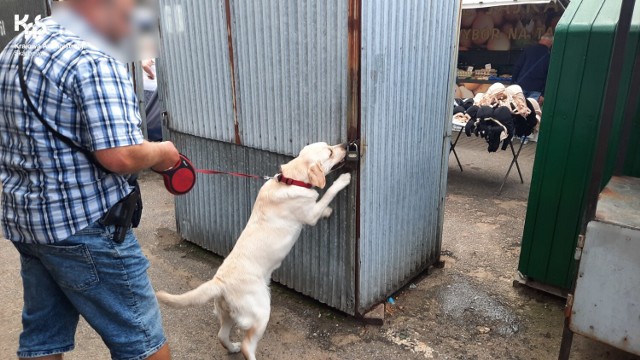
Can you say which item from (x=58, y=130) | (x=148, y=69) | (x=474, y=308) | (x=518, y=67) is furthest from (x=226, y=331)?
(x=518, y=67)

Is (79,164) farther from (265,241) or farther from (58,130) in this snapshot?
(265,241)

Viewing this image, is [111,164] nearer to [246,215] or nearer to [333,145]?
[333,145]

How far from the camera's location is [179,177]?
221 cm

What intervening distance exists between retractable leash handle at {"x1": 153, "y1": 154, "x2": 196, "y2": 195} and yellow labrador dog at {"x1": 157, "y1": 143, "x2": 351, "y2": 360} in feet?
2.38

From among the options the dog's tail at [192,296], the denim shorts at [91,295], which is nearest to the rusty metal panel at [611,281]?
the dog's tail at [192,296]

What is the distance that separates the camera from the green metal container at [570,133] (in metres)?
3.02

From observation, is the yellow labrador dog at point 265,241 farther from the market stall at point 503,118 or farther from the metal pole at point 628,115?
the market stall at point 503,118

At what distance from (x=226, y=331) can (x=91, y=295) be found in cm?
130

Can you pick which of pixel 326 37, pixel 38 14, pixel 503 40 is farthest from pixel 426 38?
pixel 503 40

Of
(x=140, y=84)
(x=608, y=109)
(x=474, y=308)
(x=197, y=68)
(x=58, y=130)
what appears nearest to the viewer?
(x=58, y=130)

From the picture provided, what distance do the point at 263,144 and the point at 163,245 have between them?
202 centimetres

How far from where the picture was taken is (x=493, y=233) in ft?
16.6

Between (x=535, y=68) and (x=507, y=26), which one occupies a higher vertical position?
(x=507, y=26)

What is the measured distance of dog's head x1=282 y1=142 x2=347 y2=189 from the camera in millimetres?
2766
